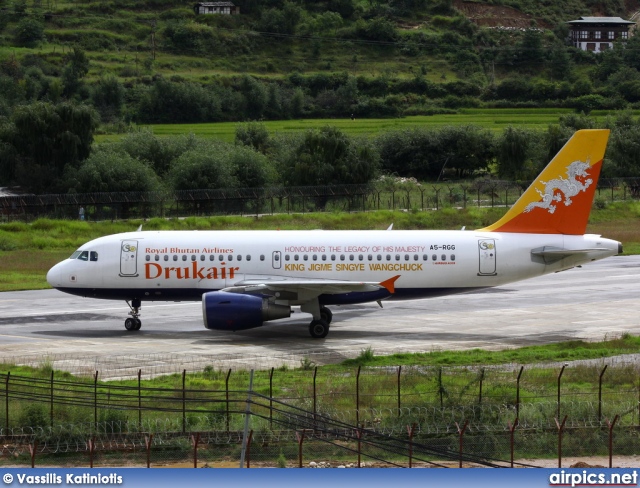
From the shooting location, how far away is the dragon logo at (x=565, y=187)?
44.1 metres

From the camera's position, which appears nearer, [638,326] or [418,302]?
[638,326]

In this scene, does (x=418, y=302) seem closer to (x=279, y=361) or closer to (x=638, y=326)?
(x=638, y=326)

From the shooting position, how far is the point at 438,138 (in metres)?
118

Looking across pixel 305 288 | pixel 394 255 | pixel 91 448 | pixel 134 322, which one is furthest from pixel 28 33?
pixel 91 448

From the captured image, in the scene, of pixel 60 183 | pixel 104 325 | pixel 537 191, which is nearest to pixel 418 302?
pixel 537 191

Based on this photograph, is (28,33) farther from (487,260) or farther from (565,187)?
(565,187)

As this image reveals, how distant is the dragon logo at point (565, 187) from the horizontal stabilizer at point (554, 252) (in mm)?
1780


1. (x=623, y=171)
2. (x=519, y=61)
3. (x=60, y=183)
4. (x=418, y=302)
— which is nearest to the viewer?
(x=418, y=302)

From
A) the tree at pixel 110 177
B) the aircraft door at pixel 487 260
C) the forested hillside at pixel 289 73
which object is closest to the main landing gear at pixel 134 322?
the aircraft door at pixel 487 260

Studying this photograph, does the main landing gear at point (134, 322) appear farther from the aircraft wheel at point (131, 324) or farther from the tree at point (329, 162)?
the tree at point (329, 162)

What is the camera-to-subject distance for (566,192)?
145 feet

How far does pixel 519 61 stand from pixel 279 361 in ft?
522

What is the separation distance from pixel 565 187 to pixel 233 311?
51.3 feet

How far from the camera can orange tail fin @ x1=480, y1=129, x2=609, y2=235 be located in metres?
44.1
